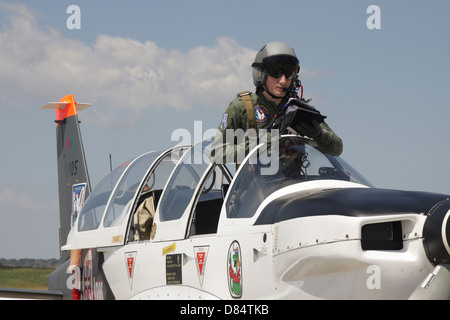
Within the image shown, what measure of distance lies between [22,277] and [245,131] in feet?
134

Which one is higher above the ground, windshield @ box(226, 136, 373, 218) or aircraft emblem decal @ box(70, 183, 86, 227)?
windshield @ box(226, 136, 373, 218)

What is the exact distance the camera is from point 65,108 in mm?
12469

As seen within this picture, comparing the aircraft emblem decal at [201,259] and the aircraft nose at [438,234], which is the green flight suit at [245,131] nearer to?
the aircraft emblem decal at [201,259]

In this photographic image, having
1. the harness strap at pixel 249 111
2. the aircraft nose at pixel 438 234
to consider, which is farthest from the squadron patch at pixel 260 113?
the aircraft nose at pixel 438 234

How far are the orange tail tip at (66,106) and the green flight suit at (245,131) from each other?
22.7 ft

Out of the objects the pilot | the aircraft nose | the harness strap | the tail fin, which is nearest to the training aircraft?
the aircraft nose

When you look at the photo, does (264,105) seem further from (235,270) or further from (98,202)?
(98,202)

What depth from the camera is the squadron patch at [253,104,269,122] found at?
5.95 metres

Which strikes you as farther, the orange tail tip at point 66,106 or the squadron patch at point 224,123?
the orange tail tip at point 66,106

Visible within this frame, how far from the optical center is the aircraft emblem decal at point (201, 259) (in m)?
5.25

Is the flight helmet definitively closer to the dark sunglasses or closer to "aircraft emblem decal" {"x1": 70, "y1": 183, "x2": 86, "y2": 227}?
the dark sunglasses

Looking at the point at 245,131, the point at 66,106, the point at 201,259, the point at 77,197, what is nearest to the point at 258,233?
the point at 201,259

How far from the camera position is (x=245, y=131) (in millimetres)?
5875
